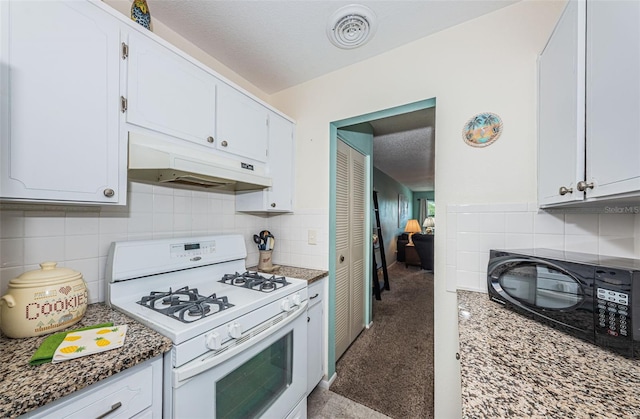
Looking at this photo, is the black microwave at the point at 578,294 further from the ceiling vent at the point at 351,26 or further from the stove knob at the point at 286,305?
the ceiling vent at the point at 351,26

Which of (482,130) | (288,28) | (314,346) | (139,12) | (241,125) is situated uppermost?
(288,28)

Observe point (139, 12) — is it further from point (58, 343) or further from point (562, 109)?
point (562, 109)

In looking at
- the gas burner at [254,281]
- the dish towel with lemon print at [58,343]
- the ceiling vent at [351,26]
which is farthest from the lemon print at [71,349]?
the ceiling vent at [351,26]

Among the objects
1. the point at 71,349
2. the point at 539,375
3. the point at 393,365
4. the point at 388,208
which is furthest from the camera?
the point at 388,208

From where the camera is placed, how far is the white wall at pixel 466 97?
1.21m

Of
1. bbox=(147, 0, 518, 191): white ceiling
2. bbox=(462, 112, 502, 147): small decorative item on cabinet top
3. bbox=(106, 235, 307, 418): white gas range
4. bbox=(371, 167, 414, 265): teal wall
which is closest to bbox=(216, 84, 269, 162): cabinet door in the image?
bbox=(147, 0, 518, 191): white ceiling

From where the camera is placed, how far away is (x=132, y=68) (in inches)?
41.3

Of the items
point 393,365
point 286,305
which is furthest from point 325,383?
point 286,305

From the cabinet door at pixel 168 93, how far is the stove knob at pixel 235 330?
98cm

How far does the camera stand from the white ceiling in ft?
4.13

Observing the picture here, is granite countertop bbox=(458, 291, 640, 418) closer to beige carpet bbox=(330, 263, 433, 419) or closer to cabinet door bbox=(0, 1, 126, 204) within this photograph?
beige carpet bbox=(330, 263, 433, 419)

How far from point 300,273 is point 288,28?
1607 mm

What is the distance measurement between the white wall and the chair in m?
4.16

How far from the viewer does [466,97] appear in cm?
135
